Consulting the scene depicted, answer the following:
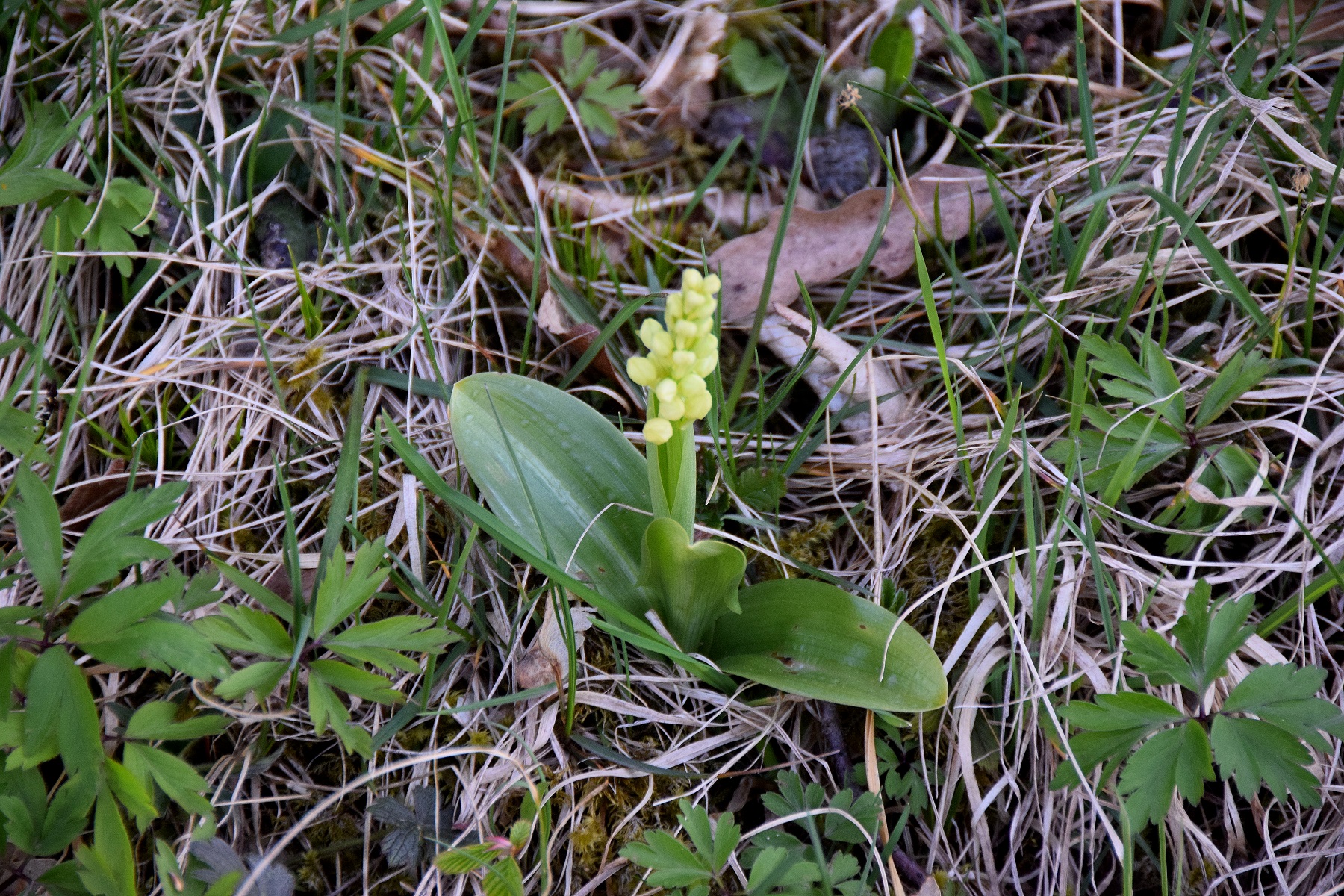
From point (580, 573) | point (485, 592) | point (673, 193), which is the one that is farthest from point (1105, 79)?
point (485, 592)

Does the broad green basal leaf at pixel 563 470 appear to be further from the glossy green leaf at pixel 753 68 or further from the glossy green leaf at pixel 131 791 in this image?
the glossy green leaf at pixel 753 68

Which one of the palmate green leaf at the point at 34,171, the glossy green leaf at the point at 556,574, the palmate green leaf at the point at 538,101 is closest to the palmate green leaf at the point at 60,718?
the glossy green leaf at the point at 556,574

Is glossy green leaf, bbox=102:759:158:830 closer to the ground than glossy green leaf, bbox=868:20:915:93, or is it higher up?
closer to the ground

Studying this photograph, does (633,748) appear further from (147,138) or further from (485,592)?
(147,138)

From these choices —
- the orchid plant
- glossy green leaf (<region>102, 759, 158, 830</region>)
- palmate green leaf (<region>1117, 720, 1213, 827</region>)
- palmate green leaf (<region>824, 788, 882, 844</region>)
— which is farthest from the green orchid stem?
glossy green leaf (<region>102, 759, 158, 830</region>)

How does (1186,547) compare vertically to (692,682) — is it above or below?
above

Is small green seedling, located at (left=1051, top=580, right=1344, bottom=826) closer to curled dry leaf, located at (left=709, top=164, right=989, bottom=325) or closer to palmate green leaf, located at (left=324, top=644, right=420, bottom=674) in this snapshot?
palmate green leaf, located at (left=324, top=644, right=420, bottom=674)

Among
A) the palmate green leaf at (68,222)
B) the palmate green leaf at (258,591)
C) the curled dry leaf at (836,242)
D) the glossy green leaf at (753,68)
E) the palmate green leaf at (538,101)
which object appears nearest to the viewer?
the palmate green leaf at (258,591)
